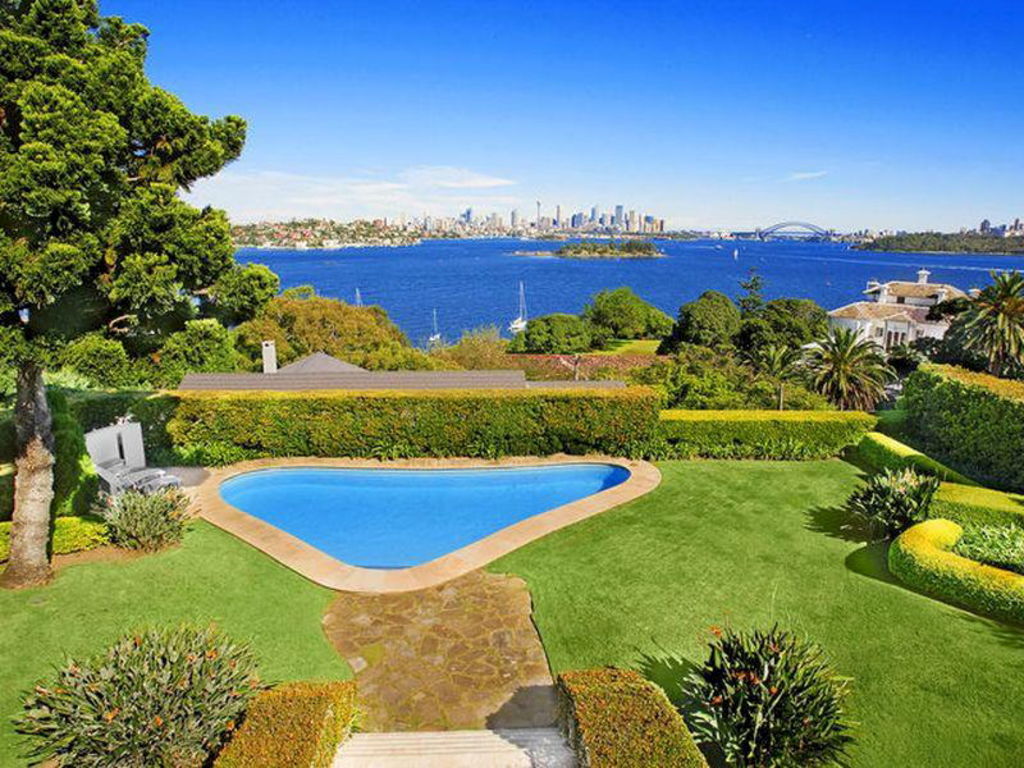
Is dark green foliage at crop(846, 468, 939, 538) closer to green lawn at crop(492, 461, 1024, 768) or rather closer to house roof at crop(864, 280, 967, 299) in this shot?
green lawn at crop(492, 461, 1024, 768)

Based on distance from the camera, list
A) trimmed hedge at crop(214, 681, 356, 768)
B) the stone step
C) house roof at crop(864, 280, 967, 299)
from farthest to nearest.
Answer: house roof at crop(864, 280, 967, 299), the stone step, trimmed hedge at crop(214, 681, 356, 768)

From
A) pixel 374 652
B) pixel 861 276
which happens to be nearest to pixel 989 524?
pixel 374 652

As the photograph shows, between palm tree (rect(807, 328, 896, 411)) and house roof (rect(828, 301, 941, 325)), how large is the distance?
31074 millimetres

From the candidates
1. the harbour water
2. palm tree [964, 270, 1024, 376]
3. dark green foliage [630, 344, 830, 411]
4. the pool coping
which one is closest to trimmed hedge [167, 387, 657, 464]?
the pool coping

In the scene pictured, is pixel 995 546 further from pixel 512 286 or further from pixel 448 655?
pixel 512 286

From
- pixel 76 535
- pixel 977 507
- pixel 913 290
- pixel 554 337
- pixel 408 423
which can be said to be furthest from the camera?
pixel 554 337

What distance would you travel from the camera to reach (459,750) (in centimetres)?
711

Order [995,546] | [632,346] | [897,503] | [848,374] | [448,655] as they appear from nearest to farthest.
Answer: [448,655], [995,546], [897,503], [848,374], [632,346]

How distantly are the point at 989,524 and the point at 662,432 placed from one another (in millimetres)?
8242

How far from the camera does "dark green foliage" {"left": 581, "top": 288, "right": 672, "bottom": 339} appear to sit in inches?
2638

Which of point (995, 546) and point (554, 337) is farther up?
point (995, 546)

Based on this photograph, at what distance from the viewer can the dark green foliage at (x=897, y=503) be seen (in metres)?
12.6

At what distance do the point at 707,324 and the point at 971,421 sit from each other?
3706 cm

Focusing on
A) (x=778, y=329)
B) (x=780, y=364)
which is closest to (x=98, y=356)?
(x=780, y=364)
